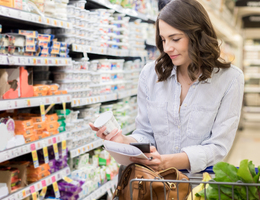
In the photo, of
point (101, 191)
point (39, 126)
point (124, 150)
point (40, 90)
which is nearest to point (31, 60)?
point (40, 90)

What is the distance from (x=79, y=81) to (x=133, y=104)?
1450mm

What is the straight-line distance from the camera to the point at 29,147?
87.8 inches

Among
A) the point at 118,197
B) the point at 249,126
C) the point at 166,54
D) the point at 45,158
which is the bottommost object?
the point at 249,126

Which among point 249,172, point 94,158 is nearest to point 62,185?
point 94,158

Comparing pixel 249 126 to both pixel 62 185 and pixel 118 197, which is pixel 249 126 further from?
pixel 118 197

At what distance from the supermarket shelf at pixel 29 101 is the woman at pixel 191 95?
720mm

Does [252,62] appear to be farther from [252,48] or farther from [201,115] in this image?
[201,115]

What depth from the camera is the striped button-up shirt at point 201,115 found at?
164 centimetres

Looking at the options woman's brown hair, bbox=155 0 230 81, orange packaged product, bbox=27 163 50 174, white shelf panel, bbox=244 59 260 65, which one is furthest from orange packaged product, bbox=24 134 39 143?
white shelf panel, bbox=244 59 260 65

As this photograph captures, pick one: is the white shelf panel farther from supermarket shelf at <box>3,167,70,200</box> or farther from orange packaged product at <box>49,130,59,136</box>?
orange packaged product at <box>49,130,59,136</box>

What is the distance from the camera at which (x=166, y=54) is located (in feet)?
5.87

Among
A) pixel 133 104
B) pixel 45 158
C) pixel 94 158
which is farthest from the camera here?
pixel 133 104

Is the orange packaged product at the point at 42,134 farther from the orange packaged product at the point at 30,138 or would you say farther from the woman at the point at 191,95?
the woman at the point at 191,95

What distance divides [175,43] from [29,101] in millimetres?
1130
